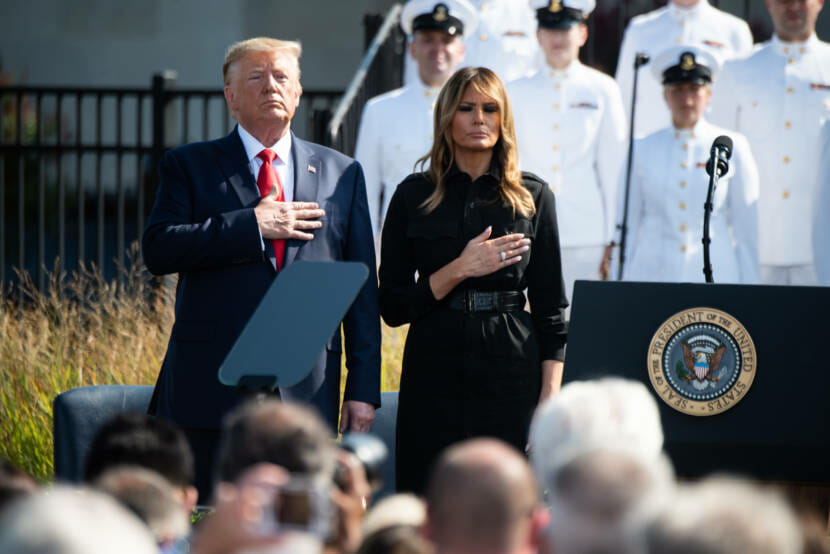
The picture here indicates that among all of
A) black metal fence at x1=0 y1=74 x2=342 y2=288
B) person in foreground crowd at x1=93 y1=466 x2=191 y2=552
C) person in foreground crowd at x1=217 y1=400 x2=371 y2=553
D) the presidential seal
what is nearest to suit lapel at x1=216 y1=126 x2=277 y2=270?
the presidential seal

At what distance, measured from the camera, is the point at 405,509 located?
220 centimetres

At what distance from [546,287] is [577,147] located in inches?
124

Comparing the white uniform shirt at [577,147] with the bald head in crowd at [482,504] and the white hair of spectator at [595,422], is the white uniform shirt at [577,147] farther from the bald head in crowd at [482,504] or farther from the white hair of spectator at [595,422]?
the bald head in crowd at [482,504]

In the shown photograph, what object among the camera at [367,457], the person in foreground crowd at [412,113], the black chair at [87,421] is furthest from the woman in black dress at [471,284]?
the person in foreground crowd at [412,113]

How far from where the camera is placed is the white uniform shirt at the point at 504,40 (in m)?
7.67

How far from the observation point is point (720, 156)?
4.11 meters

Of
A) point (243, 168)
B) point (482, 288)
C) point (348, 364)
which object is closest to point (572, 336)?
point (482, 288)

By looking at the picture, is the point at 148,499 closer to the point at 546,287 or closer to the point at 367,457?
the point at 367,457

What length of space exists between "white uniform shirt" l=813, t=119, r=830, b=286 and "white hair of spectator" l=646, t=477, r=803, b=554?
4.74 metres

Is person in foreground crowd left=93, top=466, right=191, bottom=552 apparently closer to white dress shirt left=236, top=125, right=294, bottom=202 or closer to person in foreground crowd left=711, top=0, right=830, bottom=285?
white dress shirt left=236, top=125, right=294, bottom=202

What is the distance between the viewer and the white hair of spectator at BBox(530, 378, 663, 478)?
213 centimetres

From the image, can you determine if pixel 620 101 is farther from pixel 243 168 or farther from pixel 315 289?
pixel 315 289

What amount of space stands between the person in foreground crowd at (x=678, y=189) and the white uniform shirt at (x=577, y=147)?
1.30 ft

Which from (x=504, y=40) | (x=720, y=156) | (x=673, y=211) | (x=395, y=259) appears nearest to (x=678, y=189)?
(x=673, y=211)
